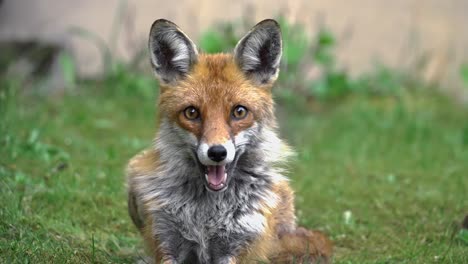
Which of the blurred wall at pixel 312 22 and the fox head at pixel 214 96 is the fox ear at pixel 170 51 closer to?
the fox head at pixel 214 96

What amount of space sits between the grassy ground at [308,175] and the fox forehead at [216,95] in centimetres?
101

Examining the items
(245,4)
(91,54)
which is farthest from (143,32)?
(245,4)

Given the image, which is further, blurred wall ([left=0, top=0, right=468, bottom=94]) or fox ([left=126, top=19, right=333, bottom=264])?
blurred wall ([left=0, top=0, right=468, bottom=94])

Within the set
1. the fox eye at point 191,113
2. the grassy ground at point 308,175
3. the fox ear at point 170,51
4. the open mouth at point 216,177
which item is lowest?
the grassy ground at point 308,175

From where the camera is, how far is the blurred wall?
33.3 ft

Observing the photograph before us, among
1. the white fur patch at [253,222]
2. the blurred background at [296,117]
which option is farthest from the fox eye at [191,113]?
the blurred background at [296,117]

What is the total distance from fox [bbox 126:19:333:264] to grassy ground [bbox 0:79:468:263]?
50 cm

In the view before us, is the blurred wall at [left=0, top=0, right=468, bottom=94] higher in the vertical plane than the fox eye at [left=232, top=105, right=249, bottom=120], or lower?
lower

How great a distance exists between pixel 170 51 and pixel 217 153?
2.68ft

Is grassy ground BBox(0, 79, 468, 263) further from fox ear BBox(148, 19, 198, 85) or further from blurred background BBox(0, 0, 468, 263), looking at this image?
fox ear BBox(148, 19, 198, 85)

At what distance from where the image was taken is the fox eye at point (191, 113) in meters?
4.29

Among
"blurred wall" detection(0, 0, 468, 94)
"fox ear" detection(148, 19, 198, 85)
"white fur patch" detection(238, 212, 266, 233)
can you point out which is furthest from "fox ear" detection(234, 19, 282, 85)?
"blurred wall" detection(0, 0, 468, 94)

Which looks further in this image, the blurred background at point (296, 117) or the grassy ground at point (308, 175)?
the blurred background at point (296, 117)

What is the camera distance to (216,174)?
167 inches
